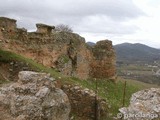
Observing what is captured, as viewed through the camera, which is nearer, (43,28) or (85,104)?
(85,104)

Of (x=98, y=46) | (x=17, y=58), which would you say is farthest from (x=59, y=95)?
(x=98, y=46)

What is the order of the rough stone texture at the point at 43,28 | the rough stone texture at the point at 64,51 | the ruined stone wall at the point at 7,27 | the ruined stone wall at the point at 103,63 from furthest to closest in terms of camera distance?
the ruined stone wall at the point at 103,63
the rough stone texture at the point at 43,28
the rough stone texture at the point at 64,51
the ruined stone wall at the point at 7,27

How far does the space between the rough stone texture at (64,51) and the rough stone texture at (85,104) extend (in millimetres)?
8842

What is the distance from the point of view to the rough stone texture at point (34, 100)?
33.2ft

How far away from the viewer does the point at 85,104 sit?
16.0m

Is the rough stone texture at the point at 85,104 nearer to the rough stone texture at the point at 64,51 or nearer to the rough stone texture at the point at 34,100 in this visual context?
the rough stone texture at the point at 34,100

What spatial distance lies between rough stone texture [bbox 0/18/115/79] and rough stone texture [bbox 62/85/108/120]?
8842 millimetres

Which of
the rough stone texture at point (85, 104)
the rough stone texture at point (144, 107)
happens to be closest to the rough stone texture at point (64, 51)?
the rough stone texture at point (85, 104)

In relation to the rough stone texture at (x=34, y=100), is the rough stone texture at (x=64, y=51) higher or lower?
higher

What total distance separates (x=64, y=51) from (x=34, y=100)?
18.9 metres

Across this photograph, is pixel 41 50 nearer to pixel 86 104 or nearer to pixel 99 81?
pixel 99 81

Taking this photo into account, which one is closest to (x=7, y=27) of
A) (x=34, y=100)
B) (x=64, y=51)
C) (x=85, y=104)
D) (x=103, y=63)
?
(x=64, y=51)

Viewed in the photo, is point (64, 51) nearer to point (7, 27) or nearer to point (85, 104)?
point (7, 27)

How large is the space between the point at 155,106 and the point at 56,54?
65.3 ft
